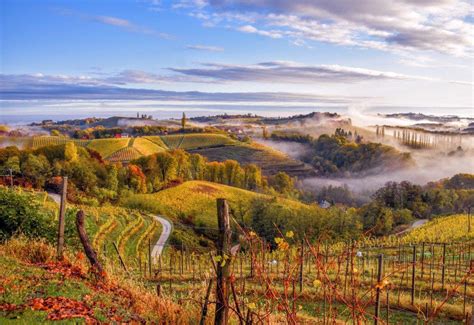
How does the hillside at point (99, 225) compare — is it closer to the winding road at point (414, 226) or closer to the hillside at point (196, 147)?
the winding road at point (414, 226)

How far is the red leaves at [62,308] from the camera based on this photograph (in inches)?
246

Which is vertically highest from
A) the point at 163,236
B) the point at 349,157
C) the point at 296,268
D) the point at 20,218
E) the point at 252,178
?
the point at 296,268

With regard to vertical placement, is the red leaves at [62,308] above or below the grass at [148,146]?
above

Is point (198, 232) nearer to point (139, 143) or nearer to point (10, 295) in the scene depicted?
point (10, 295)

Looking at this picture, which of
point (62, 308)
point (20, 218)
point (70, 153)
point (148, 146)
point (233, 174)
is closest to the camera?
point (62, 308)

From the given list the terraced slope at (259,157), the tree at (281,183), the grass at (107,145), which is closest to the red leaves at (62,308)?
the tree at (281,183)

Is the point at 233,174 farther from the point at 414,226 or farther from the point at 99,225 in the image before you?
the point at 99,225

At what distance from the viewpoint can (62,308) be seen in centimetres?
652

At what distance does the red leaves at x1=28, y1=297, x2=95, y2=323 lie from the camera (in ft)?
20.5

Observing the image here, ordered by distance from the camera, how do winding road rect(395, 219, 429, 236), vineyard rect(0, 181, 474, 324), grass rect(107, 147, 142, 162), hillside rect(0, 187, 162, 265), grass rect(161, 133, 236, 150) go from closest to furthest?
vineyard rect(0, 181, 474, 324)
hillside rect(0, 187, 162, 265)
winding road rect(395, 219, 429, 236)
grass rect(107, 147, 142, 162)
grass rect(161, 133, 236, 150)

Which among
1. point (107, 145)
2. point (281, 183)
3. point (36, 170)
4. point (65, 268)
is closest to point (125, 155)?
point (107, 145)

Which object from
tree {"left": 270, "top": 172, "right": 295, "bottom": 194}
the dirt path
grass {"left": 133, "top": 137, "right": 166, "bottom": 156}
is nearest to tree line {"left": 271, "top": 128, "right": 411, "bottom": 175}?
grass {"left": 133, "top": 137, "right": 166, "bottom": 156}

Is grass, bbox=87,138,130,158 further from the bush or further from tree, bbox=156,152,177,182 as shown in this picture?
the bush

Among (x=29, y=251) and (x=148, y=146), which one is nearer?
(x=29, y=251)
